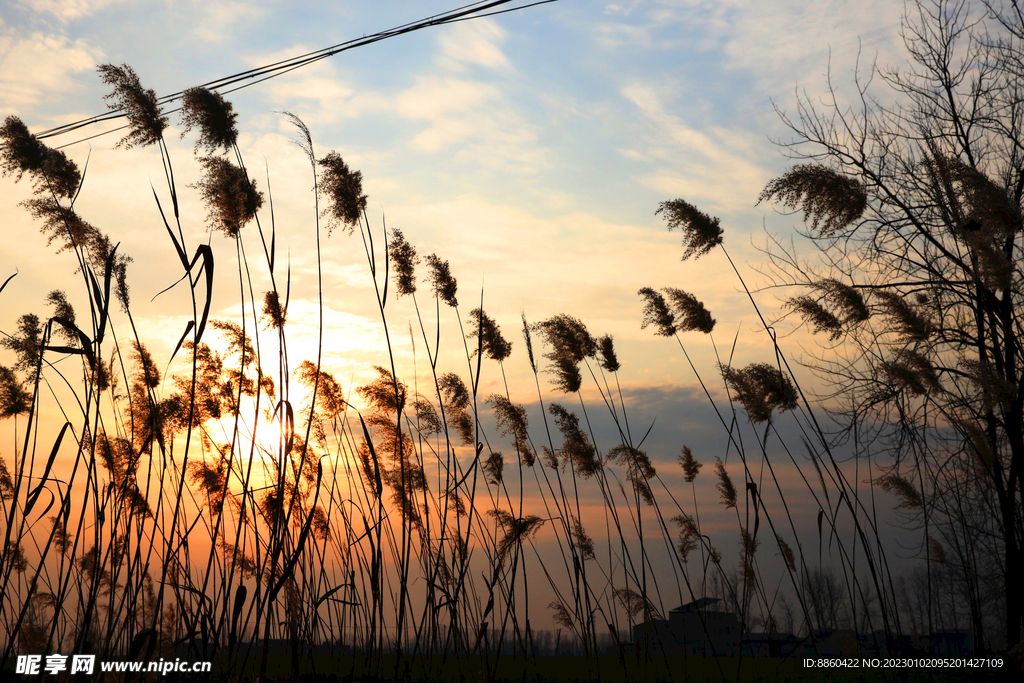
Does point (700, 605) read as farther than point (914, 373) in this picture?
Yes

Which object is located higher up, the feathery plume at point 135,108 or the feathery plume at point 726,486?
the feathery plume at point 135,108

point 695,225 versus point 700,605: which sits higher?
point 695,225

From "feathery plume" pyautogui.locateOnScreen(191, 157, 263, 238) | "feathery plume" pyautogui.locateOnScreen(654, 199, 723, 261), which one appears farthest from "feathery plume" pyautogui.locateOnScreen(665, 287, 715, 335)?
"feathery plume" pyautogui.locateOnScreen(191, 157, 263, 238)

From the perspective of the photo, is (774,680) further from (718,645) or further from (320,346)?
(320,346)

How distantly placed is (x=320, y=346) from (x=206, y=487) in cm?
107

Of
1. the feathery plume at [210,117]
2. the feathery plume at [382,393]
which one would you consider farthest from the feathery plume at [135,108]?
the feathery plume at [382,393]

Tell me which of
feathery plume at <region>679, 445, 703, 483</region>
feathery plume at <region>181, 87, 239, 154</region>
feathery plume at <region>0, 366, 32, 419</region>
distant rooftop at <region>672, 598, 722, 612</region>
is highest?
feathery plume at <region>181, 87, 239, 154</region>

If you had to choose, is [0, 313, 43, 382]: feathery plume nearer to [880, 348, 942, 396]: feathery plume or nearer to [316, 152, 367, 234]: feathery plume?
[316, 152, 367, 234]: feathery plume

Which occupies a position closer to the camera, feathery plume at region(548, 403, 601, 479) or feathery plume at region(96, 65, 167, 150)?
feathery plume at region(96, 65, 167, 150)

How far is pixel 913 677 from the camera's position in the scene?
3.94 metres

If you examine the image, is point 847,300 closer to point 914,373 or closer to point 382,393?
point 914,373

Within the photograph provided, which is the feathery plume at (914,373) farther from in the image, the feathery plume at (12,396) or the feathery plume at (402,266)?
the feathery plume at (12,396)

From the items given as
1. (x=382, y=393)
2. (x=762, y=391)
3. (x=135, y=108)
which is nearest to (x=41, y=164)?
(x=135, y=108)

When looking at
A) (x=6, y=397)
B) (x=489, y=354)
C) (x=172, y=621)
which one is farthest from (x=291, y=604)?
(x=6, y=397)
